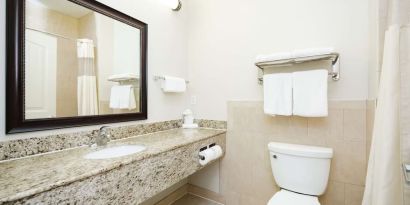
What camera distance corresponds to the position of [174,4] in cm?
194

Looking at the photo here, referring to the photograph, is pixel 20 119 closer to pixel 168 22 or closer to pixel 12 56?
pixel 12 56

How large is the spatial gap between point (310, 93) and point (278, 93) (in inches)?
8.9

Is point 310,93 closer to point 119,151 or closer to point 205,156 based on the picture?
point 205,156

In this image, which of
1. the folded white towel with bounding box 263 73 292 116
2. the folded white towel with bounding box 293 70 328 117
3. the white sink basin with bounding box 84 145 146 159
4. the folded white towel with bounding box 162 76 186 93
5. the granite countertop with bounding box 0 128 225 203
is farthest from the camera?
the folded white towel with bounding box 162 76 186 93

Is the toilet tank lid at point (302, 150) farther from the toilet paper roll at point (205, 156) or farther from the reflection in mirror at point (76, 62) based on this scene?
the reflection in mirror at point (76, 62)

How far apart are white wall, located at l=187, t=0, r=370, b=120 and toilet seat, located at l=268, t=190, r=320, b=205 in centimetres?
75

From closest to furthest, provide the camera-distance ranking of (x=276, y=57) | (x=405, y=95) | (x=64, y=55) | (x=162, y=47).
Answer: (x=405, y=95), (x=64, y=55), (x=276, y=57), (x=162, y=47)

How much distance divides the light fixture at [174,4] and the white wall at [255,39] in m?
0.20

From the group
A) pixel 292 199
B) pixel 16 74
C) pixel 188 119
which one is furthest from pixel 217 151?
pixel 16 74

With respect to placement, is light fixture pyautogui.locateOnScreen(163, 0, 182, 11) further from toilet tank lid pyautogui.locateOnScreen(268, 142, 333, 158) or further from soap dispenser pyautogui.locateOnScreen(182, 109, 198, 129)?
toilet tank lid pyautogui.locateOnScreen(268, 142, 333, 158)

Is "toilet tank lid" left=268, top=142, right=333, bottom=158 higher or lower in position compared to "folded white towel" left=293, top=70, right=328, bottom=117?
lower

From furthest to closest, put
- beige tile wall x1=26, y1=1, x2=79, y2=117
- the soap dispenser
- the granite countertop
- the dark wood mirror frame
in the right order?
the soap dispenser
beige tile wall x1=26, y1=1, x2=79, y2=117
the dark wood mirror frame
the granite countertop

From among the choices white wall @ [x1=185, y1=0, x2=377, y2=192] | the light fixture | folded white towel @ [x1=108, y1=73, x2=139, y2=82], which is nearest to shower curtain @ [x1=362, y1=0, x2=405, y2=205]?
white wall @ [x1=185, y1=0, x2=377, y2=192]

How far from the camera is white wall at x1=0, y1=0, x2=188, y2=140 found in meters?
1.66
